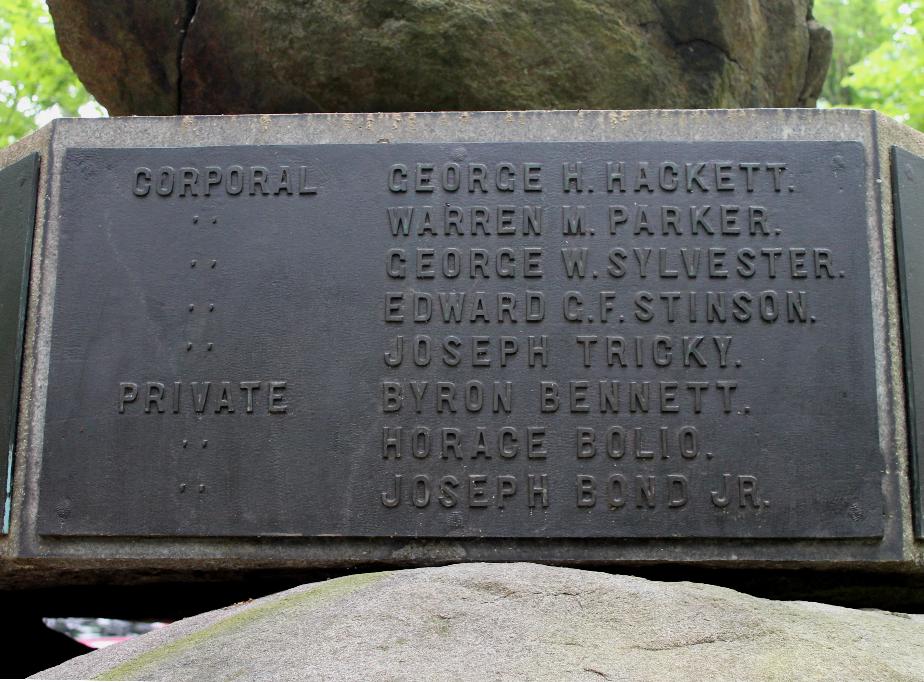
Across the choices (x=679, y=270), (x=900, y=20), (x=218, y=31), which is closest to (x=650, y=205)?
(x=679, y=270)

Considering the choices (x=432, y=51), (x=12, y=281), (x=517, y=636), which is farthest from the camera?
(x=432, y=51)

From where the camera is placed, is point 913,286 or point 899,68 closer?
point 913,286

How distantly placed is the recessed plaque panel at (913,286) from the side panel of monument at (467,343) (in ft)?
0.19

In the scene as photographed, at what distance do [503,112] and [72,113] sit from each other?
524 inches

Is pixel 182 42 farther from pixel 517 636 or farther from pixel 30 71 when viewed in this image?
pixel 30 71

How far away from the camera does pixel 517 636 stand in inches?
115

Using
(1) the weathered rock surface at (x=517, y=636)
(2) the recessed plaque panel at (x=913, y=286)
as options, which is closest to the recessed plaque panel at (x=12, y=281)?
(1) the weathered rock surface at (x=517, y=636)

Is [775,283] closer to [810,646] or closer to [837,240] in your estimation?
[837,240]

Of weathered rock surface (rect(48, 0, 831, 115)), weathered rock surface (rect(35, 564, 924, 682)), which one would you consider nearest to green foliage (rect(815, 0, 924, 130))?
weathered rock surface (rect(48, 0, 831, 115))

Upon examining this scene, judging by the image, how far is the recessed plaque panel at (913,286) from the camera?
13.1 feet

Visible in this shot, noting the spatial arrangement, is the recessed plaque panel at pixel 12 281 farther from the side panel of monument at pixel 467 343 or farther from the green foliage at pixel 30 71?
the green foliage at pixel 30 71

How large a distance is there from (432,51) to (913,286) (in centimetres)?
244

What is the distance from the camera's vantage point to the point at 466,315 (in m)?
4.12

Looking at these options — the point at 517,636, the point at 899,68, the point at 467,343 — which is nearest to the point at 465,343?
the point at 467,343
